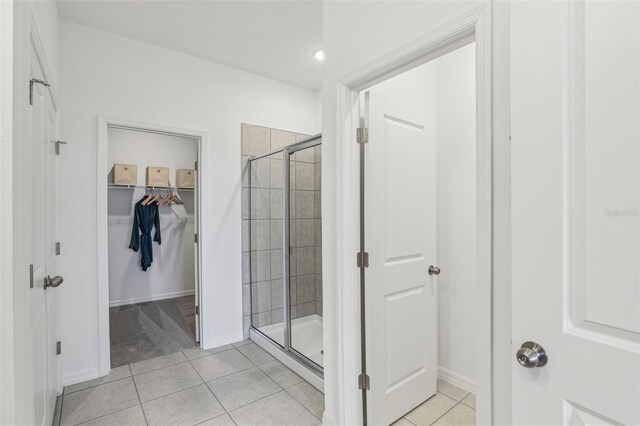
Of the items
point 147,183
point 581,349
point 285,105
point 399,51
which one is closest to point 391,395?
point 581,349

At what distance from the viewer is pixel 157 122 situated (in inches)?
112

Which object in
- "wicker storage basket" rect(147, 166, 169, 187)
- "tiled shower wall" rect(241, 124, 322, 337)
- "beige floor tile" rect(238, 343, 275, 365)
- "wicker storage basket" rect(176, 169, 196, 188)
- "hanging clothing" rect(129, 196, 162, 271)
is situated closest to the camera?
"beige floor tile" rect(238, 343, 275, 365)

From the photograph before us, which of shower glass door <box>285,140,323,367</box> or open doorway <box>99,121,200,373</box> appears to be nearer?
shower glass door <box>285,140,323,367</box>

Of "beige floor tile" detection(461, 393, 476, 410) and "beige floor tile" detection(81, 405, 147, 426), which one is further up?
"beige floor tile" detection(461, 393, 476, 410)

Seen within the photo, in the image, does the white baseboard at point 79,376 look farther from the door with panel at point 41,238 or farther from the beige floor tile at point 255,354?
the beige floor tile at point 255,354

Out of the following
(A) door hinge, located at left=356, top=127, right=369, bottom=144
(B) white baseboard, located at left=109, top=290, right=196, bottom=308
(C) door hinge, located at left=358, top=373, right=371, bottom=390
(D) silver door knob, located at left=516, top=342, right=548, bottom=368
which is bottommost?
(B) white baseboard, located at left=109, top=290, right=196, bottom=308

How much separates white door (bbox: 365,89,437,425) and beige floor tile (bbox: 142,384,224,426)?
1057mm

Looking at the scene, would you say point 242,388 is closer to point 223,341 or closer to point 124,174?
point 223,341

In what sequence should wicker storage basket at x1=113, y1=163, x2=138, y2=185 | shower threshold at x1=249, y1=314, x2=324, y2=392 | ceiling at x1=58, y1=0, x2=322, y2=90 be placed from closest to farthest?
ceiling at x1=58, y1=0, x2=322, y2=90 → shower threshold at x1=249, y1=314, x2=324, y2=392 → wicker storage basket at x1=113, y1=163, x2=138, y2=185

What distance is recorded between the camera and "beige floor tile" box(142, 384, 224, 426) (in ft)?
6.59

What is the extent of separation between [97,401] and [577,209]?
2.87 metres

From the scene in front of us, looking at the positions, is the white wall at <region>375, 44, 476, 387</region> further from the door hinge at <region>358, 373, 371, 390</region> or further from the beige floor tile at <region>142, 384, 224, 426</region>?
the beige floor tile at <region>142, 384, 224, 426</region>

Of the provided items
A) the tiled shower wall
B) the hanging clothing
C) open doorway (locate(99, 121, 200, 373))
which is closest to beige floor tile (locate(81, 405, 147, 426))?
the tiled shower wall

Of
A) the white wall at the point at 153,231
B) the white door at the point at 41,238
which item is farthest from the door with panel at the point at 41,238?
the white wall at the point at 153,231
